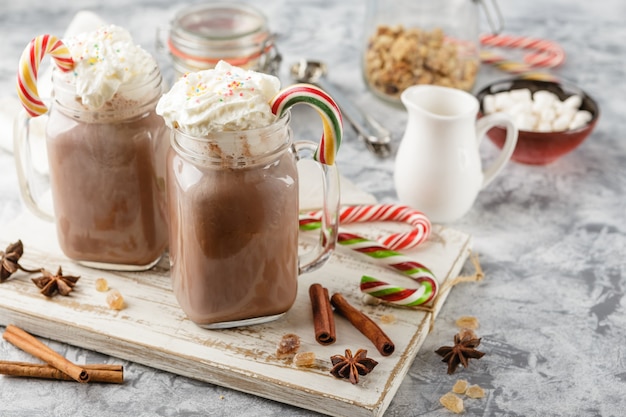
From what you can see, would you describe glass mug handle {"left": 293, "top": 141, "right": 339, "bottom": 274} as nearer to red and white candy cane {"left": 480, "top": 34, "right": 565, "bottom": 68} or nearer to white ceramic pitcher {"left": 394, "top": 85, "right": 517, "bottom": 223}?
white ceramic pitcher {"left": 394, "top": 85, "right": 517, "bottom": 223}

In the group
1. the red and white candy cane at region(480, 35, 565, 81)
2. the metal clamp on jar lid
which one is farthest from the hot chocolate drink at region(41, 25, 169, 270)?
the red and white candy cane at region(480, 35, 565, 81)

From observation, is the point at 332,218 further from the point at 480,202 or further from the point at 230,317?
the point at 480,202

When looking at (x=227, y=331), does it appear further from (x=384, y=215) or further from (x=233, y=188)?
(x=384, y=215)

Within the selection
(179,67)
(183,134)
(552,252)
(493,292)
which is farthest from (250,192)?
(179,67)

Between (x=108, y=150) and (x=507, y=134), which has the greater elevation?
(x=108, y=150)

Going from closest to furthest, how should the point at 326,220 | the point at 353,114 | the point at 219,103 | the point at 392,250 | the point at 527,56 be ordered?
1. the point at 219,103
2. the point at 326,220
3. the point at 392,250
4. the point at 353,114
5. the point at 527,56

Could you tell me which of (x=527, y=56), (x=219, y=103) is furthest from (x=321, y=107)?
(x=527, y=56)

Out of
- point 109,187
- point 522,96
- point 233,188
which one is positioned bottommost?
point 522,96
